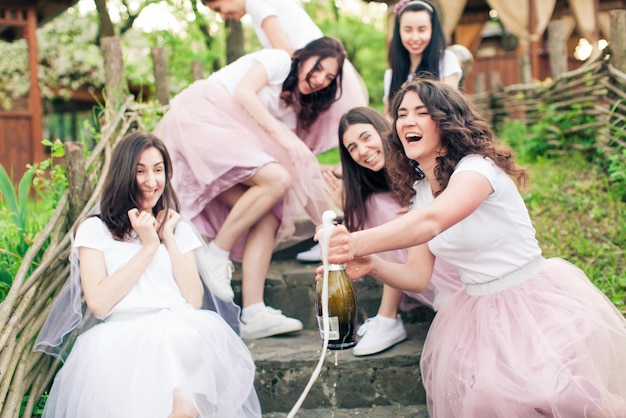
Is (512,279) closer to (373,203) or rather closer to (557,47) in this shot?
Result: (373,203)

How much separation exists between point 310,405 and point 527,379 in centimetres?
118

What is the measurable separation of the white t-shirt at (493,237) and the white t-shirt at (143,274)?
1146mm

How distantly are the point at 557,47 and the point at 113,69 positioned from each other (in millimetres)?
5399

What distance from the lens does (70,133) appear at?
17.4 meters

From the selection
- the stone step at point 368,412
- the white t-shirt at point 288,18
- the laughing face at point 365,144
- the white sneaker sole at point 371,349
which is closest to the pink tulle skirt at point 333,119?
the white t-shirt at point 288,18

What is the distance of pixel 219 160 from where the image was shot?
3.46 metres

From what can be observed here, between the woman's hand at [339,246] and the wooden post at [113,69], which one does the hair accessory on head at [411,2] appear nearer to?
the wooden post at [113,69]

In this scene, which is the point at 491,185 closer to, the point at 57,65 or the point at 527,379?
the point at 527,379

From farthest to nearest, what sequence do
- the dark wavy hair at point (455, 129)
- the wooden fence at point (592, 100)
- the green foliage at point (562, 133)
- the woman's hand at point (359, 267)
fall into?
the green foliage at point (562, 133) → the wooden fence at point (592, 100) → the dark wavy hair at point (455, 129) → the woman's hand at point (359, 267)

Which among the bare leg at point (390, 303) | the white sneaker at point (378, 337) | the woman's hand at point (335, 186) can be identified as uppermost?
the woman's hand at point (335, 186)

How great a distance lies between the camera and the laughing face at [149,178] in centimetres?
282

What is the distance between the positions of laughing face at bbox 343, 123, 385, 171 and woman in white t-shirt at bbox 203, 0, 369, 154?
716 mm

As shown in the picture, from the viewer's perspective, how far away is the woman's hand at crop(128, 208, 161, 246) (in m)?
2.68

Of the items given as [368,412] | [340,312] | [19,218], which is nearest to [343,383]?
[368,412]
